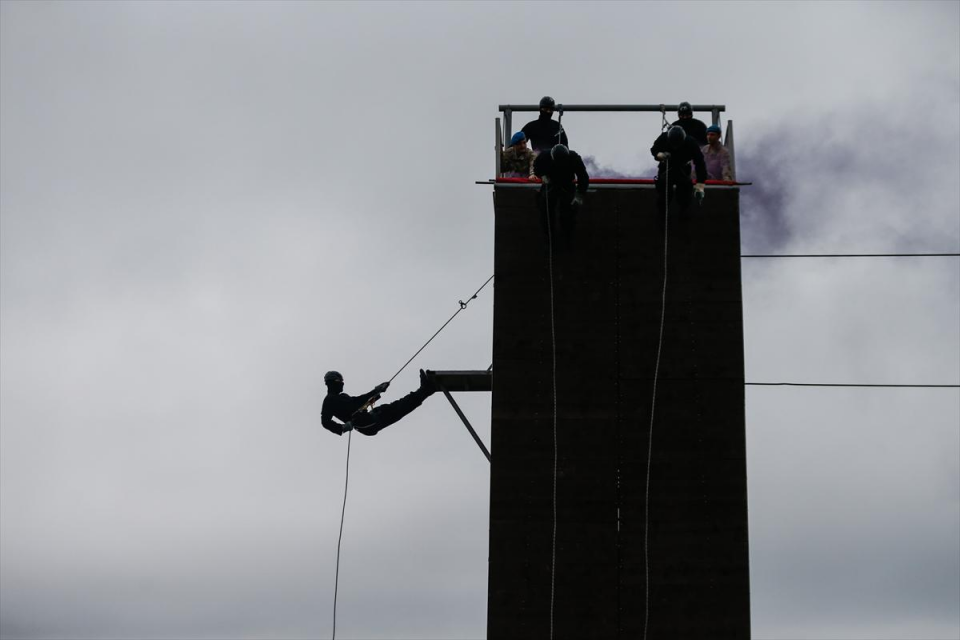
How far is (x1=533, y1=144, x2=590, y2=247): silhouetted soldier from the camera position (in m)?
19.2

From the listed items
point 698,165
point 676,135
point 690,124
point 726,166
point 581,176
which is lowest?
point 581,176

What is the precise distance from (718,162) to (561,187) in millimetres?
2322

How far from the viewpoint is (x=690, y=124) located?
67.2 ft

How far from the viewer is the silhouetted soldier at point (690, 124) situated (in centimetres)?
2045

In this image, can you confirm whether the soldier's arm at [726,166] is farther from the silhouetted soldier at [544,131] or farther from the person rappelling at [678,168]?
the silhouetted soldier at [544,131]

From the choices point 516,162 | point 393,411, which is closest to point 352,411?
point 393,411

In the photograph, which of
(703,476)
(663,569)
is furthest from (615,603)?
(703,476)

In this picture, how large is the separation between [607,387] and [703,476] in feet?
5.22

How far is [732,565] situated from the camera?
18.4 meters

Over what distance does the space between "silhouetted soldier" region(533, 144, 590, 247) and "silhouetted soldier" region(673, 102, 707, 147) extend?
180 centimetres

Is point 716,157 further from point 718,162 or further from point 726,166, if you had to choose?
point 726,166

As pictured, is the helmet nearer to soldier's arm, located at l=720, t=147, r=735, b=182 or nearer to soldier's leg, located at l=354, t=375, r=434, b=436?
soldier's arm, located at l=720, t=147, r=735, b=182

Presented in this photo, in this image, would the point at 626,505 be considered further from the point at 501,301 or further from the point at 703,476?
the point at 501,301

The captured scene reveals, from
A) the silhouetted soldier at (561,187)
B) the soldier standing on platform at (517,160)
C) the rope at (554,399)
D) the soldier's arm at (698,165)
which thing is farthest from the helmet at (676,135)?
the soldier standing on platform at (517,160)
